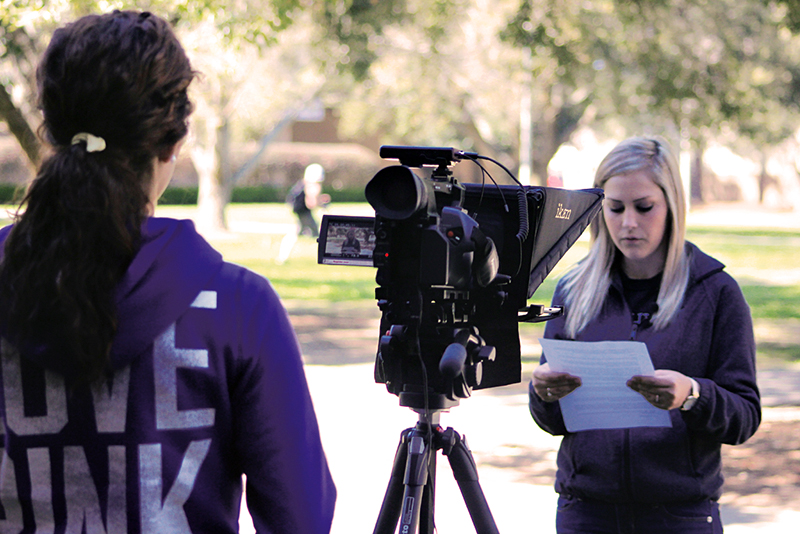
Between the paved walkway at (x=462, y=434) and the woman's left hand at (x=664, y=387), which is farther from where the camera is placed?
the paved walkway at (x=462, y=434)

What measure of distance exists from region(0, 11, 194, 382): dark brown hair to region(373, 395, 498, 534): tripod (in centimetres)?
121

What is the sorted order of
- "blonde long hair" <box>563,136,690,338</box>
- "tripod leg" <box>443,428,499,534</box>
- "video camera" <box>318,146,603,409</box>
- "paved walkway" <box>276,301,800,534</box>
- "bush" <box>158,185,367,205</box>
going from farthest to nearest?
1. "bush" <box>158,185,367,205</box>
2. "paved walkway" <box>276,301,800,534</box>
3. "blonde long hair" <box>563,136,690,338</box>
4. "tripod leg" <box>443,428,499,534</box>
5. "video camera" <box>318,146,603,409</box>

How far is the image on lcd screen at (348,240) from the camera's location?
248 centimetres

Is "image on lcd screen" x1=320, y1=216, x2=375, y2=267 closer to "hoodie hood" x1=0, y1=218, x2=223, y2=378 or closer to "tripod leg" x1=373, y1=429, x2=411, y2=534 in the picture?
"tripod leg" x1=373, y1=429, x2=411, y2=534

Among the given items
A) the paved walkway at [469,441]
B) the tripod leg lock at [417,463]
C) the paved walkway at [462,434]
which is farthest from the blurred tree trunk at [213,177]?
the tripod leg lock at [417,463]

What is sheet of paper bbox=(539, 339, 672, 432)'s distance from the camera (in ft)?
8.25

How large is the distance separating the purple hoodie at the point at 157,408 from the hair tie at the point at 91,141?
137mm

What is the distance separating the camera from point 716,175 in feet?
226

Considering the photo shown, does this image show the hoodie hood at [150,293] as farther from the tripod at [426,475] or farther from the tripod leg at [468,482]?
the tripod leg at [468,482]

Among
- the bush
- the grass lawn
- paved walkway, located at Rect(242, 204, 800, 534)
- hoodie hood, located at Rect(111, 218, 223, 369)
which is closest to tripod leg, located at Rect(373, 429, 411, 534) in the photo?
hoodie hood, located at Rect(111, 218, 223, 369)

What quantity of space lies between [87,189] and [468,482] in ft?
4.89

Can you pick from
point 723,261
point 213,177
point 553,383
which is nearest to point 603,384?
point 553,383

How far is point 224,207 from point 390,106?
12012mm

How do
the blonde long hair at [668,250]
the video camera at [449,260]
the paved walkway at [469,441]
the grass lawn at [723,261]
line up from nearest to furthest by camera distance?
the video camera at [449,260], the blonde long hair at [668,250], the paved walkway at [469,441], the grass lawn at [723,261]
